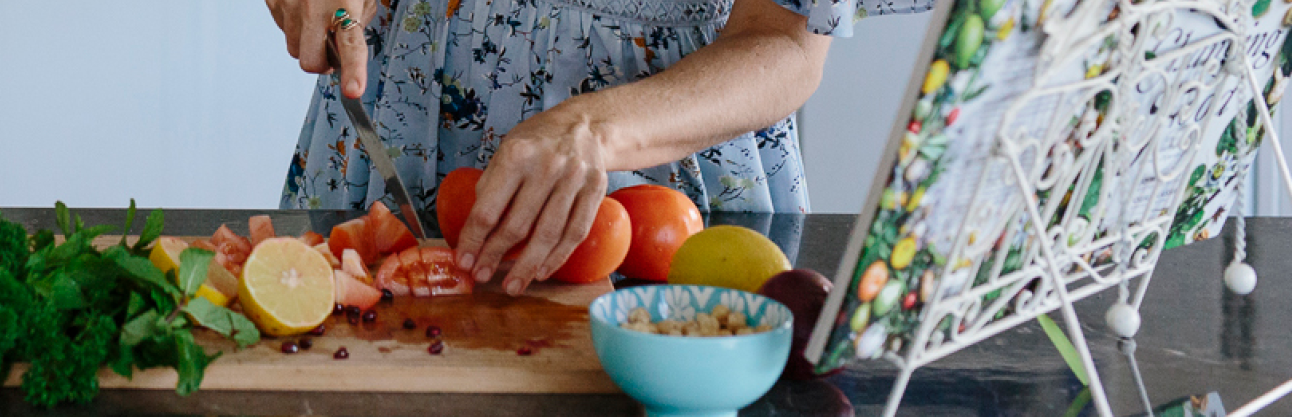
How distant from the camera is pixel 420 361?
0.87 metres

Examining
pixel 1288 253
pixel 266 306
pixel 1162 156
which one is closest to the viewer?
pixel 1162 156

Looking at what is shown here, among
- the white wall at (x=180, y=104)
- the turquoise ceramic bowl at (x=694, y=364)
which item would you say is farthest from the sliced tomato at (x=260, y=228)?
the white wall at (x=180, y=104)

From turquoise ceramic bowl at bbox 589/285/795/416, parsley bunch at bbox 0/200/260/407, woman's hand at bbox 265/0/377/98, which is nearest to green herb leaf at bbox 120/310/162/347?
parsley bunch at bbox 0/200/260/407

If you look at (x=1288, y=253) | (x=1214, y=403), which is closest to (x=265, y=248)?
(x=1214, y=403)

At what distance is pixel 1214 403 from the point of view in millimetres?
794

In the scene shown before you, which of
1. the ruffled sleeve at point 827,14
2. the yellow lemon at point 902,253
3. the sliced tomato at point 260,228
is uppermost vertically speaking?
the ruffled sleeve at point 827,14

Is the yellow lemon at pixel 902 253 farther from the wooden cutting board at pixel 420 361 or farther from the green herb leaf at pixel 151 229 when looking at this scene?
the green herb leaf at pixel 151 229

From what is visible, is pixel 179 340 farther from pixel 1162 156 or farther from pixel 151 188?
pixel 151 188

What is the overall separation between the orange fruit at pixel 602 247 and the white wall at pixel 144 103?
2.70 metres

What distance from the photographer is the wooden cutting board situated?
833 millimetres

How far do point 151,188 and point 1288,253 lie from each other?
3.30m

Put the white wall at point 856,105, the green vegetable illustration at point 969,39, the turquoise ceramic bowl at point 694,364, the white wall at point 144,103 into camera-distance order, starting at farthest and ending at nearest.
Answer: the white wall at point 856,105, the white wall at point 144,103, the turquoise ceramic bowl at point 694,364, the green vegetable illustration at point 969,39

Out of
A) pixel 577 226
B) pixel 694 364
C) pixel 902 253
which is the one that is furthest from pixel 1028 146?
pixel 577 226

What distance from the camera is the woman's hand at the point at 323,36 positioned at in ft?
4.06
